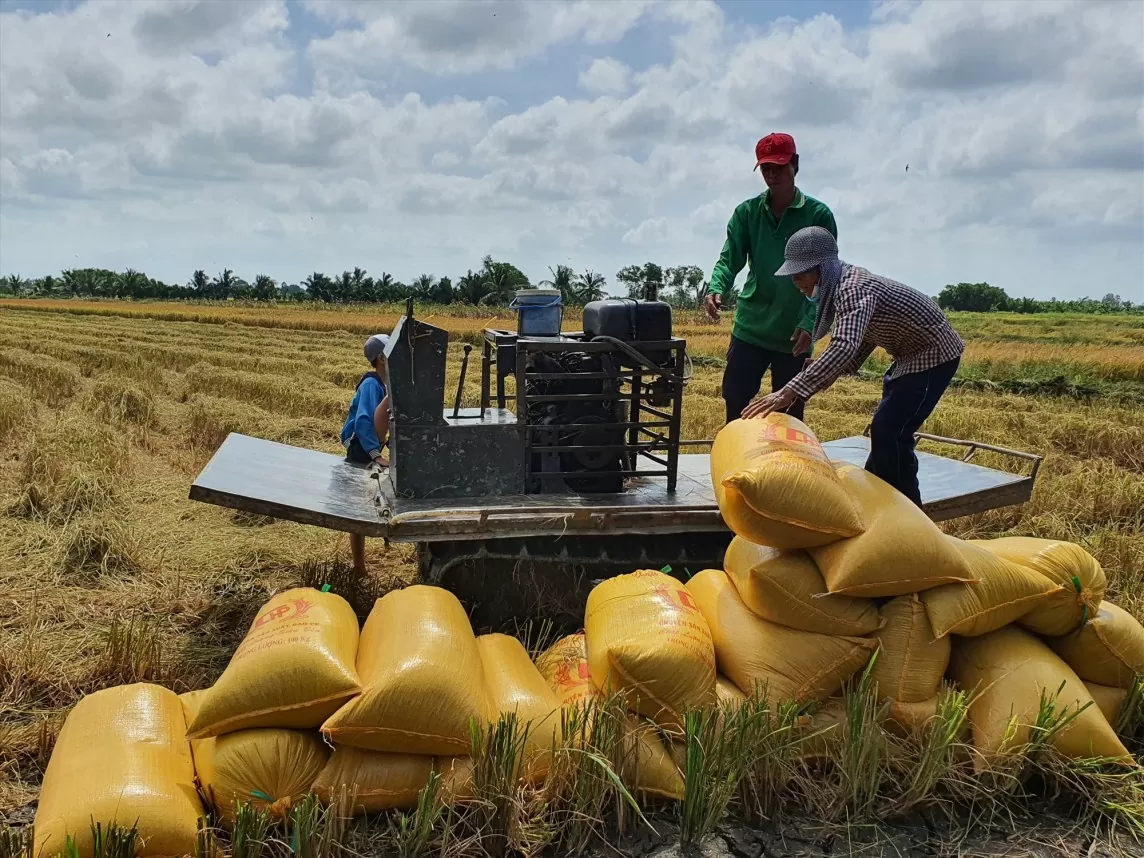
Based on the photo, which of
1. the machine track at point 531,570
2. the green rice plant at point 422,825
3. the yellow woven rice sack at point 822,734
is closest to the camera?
the green rice plant at point 422,825

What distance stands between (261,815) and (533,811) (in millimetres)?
755

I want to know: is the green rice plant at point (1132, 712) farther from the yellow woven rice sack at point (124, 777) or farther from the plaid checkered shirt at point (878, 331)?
the yellow woven rice sack at point (124, 777)

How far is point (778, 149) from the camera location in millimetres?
4285

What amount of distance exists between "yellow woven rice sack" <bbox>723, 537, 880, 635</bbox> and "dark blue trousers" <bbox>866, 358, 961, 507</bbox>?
106 cm

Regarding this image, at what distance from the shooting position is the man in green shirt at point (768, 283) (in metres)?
4.38

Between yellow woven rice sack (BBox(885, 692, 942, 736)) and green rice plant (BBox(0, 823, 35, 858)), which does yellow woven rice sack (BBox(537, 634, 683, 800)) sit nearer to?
yellow woven rice sack (BBox(885, 692, 942, 736))

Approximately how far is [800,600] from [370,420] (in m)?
2.89

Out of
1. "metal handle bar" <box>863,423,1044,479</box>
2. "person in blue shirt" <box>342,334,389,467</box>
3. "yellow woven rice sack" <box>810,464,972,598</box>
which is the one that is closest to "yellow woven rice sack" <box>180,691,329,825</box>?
"yellow woven rice sack" <box>810,464,972,598</box>

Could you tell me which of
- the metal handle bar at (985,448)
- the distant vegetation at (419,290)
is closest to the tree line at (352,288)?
the distant vegetation at (419,290)

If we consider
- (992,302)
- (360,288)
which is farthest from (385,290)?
(992,302)

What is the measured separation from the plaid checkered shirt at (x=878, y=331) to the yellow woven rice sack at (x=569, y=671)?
54.6 inches

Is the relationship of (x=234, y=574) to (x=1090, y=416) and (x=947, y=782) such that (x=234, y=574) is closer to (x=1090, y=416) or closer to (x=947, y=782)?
(x=947, y=782)

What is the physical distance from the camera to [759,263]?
4609 mm

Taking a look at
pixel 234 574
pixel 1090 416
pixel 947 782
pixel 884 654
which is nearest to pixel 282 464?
pixel 234 574
